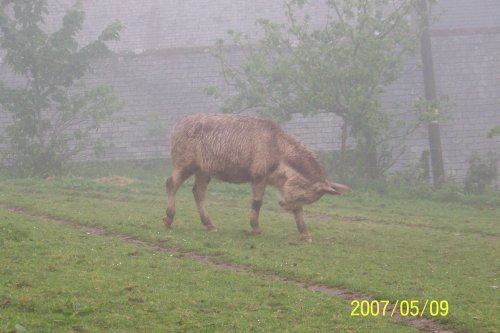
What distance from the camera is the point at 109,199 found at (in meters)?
18.7

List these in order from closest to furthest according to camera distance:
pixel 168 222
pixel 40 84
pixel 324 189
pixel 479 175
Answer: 1. pixel 324 189
2. pixel 168 222
3. pixel 479 175
4. pixel 40 84

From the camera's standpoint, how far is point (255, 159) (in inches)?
521

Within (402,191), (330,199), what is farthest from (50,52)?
(402,191)

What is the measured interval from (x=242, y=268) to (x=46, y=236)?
3.52m

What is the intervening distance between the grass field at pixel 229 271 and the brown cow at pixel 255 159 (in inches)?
30.7

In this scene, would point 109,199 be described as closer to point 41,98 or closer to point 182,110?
point 41,98

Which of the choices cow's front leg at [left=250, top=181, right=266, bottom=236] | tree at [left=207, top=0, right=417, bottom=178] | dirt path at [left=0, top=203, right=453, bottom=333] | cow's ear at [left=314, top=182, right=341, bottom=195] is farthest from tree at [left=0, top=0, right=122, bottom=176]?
cow's ear at [left=314, top=182, right=341, bottom=195]

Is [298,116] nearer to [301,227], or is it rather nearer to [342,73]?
[342,73]

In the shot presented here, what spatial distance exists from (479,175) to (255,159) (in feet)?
35.6

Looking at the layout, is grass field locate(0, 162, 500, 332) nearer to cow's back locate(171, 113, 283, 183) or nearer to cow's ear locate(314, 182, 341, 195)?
cow's ear locate(314, 182, 341, 195)

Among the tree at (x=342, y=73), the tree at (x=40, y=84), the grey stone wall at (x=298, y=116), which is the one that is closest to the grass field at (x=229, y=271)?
the tree at (x=342, y=73)

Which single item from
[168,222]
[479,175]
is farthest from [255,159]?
[479,175]
